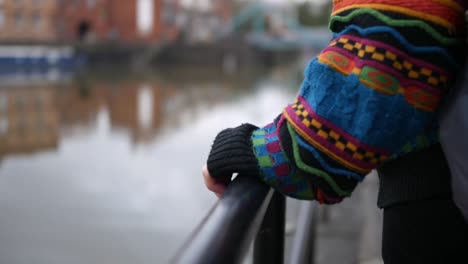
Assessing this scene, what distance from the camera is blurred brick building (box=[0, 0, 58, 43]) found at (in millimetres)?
26516

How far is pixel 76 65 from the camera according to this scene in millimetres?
25312

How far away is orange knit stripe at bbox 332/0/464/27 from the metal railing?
9.4 inches

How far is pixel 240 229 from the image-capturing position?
57 centimetres

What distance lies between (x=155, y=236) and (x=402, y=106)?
140 inches

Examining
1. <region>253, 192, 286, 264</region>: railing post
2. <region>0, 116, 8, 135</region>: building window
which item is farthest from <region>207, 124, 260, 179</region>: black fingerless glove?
<region>0, 116, 8, 135</region>: building window

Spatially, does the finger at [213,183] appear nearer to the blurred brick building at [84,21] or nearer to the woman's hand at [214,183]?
the woman's hand at [214,183]

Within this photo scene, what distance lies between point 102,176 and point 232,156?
5366 millimetres

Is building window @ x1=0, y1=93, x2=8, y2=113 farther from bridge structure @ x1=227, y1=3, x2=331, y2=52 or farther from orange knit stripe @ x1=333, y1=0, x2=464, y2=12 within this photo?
bridge structure @ x1=227, y1=3, x2=331, y2=52

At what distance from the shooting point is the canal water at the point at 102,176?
399 cm

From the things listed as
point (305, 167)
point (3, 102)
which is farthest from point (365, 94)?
point (3, 102)

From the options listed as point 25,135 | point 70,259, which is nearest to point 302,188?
point 70,259

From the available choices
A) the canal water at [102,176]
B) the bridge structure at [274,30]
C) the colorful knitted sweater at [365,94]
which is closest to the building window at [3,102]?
the canal water at [102,176]

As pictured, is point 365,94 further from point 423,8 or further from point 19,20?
point 19,20

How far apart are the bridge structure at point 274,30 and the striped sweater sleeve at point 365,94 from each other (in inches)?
1184
